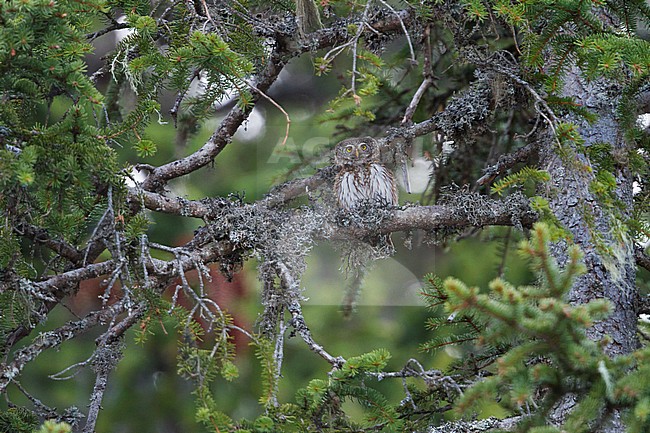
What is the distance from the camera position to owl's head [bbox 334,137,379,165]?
153 inches

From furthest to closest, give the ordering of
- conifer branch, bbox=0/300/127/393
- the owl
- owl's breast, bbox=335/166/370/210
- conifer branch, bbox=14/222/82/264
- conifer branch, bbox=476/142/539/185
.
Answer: the owl, owl's breast, bbox=335/166/370/210, conifer branch, bbox=476/142/539/185, conifer branch, bbox=14/222/82/264, conifer branch, bbox=0/300/127/393

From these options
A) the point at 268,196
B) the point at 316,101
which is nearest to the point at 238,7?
the point at 268,196

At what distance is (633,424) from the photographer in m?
1.73

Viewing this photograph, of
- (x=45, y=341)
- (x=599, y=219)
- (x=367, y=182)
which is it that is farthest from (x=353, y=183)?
(x=45, y=341)

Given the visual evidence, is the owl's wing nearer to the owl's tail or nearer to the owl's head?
the owl's head

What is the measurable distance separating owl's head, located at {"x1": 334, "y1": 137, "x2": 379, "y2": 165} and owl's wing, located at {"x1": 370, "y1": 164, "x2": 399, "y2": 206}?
0.05 meters

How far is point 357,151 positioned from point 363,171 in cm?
11

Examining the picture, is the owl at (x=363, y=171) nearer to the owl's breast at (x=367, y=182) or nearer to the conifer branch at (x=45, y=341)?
the owl's breast at (x=367, y=182)

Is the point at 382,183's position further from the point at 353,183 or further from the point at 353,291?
the point at 353,291

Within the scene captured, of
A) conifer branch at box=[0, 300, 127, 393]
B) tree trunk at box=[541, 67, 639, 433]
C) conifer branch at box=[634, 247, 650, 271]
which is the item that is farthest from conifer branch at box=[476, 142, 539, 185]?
conifer branch at box=[0, 300, 127, 393]

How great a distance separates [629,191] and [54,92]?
2.21m

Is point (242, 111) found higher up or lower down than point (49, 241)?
higher up

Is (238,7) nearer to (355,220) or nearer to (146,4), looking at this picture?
(146,4)

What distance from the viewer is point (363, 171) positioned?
153 inches
